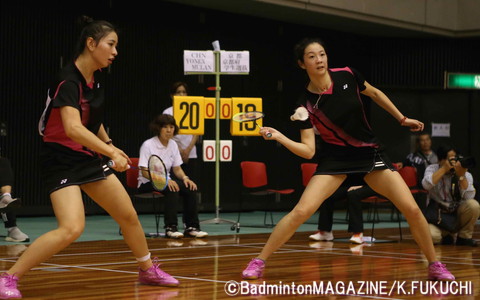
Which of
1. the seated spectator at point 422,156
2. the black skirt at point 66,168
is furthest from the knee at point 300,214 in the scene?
the seated spectator at point 422,156

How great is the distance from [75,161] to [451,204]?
17.3ft

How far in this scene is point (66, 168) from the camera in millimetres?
4699

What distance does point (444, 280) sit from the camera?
5465 millimetres

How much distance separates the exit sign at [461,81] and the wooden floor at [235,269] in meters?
7.45

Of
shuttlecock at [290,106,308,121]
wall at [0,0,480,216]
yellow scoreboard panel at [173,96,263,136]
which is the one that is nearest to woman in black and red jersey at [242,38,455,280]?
shuttlecock at [290,106,308,121]

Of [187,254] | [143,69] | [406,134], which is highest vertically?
[143,69]

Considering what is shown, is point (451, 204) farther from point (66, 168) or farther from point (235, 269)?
point (66, 168)

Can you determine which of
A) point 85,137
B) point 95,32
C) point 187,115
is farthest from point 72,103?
point 187,115

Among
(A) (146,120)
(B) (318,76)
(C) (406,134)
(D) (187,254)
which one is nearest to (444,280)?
(B) (318,76)

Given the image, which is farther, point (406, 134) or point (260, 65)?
point (406, 134)

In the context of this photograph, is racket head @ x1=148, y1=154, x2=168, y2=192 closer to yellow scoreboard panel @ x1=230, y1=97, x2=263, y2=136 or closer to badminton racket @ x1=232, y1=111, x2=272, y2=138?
badminton racket @ x1=232, y1=111, x2=272, y2=138

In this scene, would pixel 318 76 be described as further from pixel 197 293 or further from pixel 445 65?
pixel 445 65

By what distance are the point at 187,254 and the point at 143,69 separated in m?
6.56

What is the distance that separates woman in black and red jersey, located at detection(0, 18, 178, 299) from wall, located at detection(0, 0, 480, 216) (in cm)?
744
